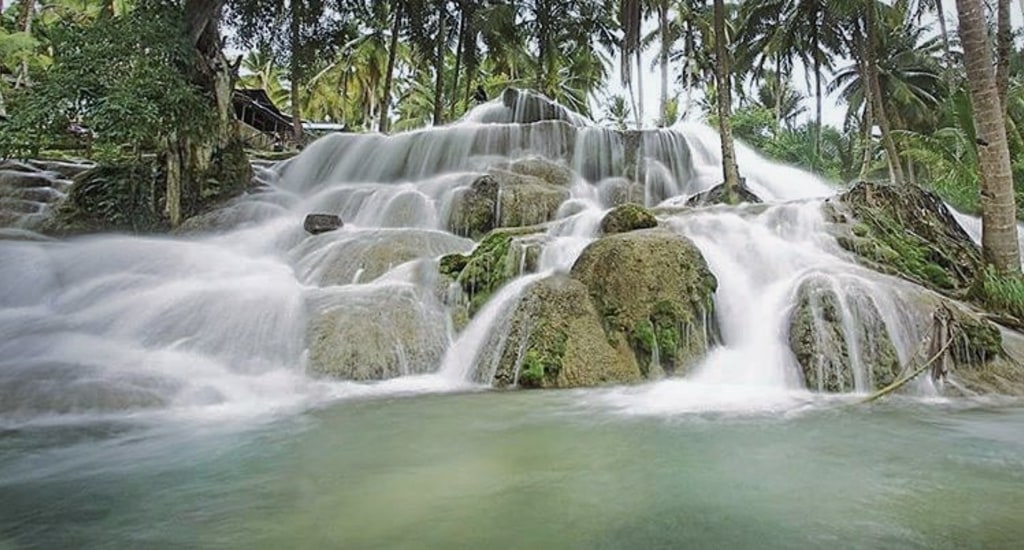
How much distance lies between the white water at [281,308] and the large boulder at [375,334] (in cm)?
5

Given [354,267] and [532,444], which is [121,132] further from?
[532,444]

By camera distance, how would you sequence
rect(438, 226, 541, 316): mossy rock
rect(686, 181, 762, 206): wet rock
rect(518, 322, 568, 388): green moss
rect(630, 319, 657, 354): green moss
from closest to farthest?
rect(518, 322, 568, 388): green moss < rect(630, 319, 657, 354): green moss < rect(438, 226, 541, 316): mossy rock < rect(686, 181, 762, 206): wet rock

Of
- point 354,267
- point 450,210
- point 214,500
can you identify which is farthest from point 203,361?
point 450,210

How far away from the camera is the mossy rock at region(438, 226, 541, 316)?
8.06 metres

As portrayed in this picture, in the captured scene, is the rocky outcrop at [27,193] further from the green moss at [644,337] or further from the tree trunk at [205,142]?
the green moss at [644,337]

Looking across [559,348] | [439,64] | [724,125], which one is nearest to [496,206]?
[724,125]

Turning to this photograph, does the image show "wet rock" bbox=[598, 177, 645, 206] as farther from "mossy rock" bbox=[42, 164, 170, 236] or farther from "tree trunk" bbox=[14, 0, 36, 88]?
"tree trunk" bbox=[14, 0, 36, 88]

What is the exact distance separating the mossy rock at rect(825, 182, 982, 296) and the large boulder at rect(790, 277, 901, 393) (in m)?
2.01

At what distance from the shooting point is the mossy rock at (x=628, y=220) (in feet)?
29.4

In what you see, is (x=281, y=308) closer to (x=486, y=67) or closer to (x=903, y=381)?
(x=903, y=381)

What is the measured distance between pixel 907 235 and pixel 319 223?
9.57 metres

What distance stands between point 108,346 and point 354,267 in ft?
11.0

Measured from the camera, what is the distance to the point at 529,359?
21.9 ft

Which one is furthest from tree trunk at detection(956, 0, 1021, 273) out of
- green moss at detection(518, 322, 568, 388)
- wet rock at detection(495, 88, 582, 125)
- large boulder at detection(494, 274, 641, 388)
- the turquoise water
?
wet rock at detection(495, 88, 582, 125)
